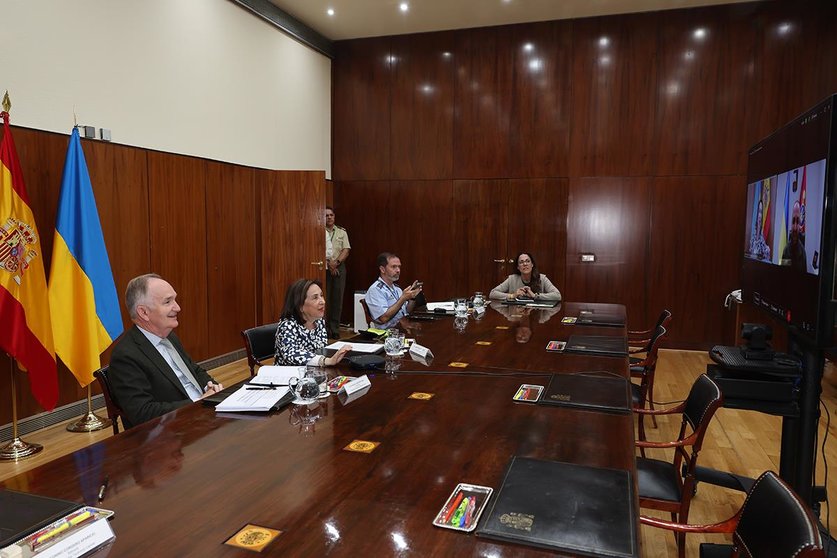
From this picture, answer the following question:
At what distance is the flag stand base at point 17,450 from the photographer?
12.0 ft

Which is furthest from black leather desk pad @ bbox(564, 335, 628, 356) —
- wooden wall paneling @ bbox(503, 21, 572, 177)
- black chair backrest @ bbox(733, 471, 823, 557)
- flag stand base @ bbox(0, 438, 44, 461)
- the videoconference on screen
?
wooden wall paneling @ bbox(503, 21, 572, 177)

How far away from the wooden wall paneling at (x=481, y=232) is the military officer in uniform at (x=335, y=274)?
63.1 inches

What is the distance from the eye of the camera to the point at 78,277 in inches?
161

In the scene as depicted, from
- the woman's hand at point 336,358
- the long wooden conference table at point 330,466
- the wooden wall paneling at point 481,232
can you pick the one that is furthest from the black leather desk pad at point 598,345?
the wooden wall paneling at point 481,232

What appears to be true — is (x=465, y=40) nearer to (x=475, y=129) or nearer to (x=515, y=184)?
(x=475, y=129)

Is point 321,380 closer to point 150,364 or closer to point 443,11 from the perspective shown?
point 150,364

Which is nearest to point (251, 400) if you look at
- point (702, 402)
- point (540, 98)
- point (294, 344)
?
point (294, 344)

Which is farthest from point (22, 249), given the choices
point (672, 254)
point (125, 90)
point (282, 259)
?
point (672, 254)

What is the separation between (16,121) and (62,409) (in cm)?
213

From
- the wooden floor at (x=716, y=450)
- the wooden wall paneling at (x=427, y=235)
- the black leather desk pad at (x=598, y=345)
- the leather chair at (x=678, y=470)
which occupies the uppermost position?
the wooden wall paneling at (x=427, y=235)

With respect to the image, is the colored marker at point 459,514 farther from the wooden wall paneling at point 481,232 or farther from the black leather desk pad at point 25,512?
the wooden wall paneling at point 481,232

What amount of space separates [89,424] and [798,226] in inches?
182

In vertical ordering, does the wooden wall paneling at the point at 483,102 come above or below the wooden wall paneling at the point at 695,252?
above

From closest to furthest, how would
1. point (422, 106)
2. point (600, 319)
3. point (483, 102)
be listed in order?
1. point (600, 319)
2. point (483, 102)
3. point (422, 106)
